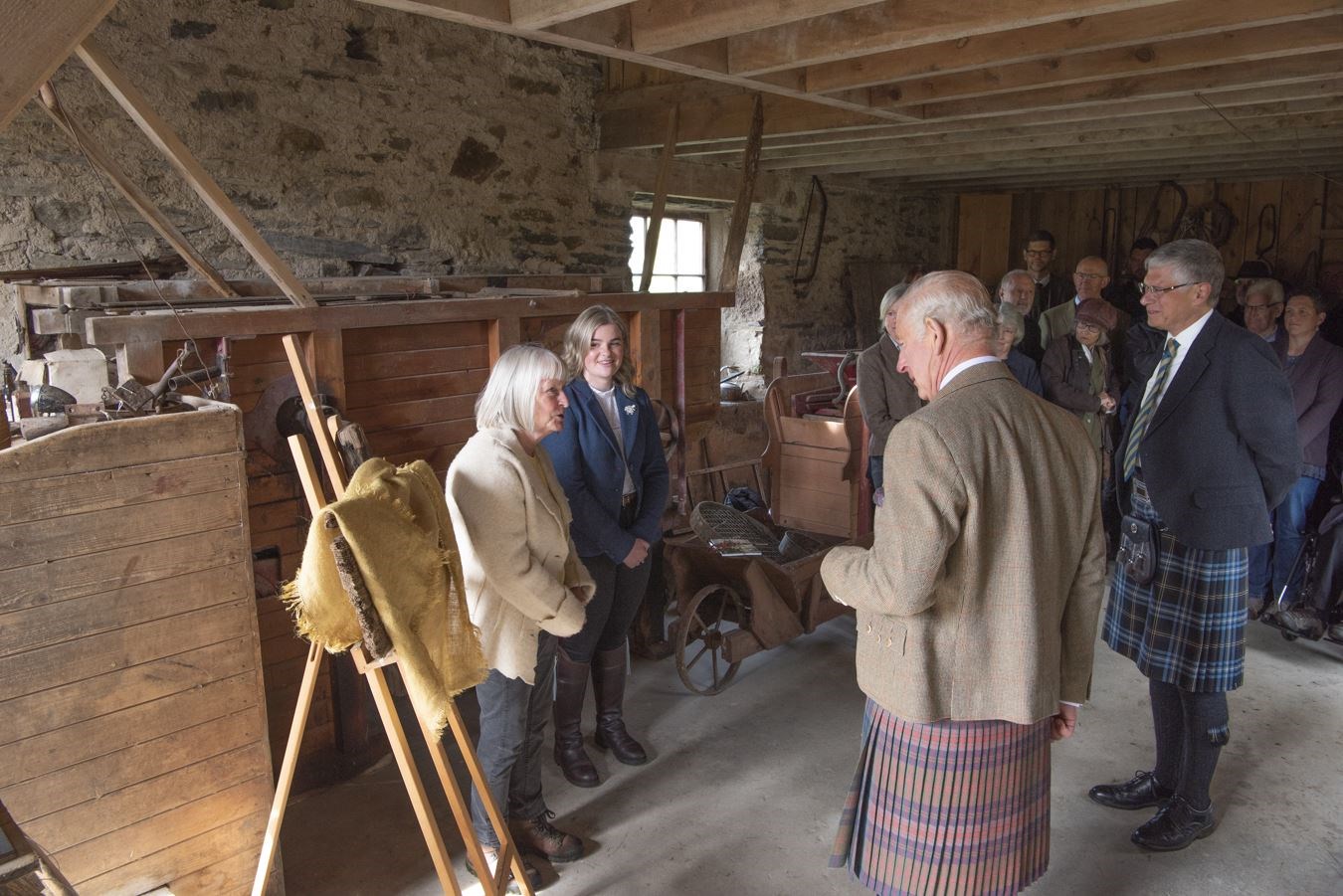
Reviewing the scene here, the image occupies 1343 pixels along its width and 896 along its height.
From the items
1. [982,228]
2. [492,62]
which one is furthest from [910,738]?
[982,228]

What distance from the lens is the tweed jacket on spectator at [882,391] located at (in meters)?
4.04

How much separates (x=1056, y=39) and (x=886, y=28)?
738 millimetres

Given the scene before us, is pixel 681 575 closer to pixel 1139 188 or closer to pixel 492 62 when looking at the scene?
pixel 492 62

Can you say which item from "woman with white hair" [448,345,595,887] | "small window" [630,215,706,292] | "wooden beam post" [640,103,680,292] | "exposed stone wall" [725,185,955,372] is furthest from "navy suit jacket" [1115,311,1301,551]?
"exposed stone wall" [725,185,955,372]

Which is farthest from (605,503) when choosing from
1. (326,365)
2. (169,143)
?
(169,143)

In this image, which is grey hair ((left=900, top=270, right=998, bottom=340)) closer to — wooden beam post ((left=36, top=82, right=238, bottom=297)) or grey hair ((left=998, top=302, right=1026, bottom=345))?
grey hair ((left=998, top=302, right=1026, bottom=345))

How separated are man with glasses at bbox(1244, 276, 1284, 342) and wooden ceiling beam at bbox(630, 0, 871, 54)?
10.6ft

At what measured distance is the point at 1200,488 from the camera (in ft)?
8.79

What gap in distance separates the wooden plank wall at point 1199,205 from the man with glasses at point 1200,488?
289 inches

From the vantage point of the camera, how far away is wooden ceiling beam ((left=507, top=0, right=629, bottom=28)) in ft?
9.17

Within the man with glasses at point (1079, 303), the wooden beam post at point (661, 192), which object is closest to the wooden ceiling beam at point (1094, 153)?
the man with glasses at point (1079, 303)

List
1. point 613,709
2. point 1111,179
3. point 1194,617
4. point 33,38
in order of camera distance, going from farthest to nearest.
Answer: point 1111,179 → point 613,709 → point 1194,617 → point 33,38

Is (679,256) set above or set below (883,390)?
above

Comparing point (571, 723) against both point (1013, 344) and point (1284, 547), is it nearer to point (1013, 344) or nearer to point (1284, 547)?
point (1013, 344)
